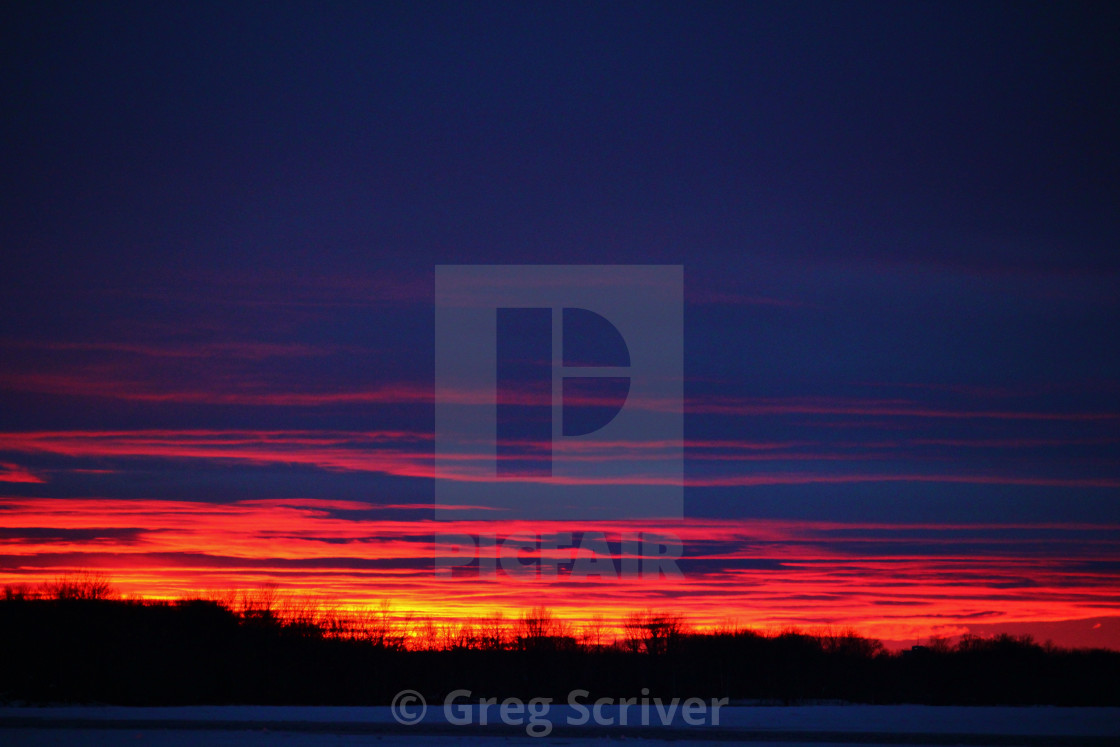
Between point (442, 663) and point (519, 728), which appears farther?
point (442, 663)

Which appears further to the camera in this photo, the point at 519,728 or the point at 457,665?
the point at 457,665

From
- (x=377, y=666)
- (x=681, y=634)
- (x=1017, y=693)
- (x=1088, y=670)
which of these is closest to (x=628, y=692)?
(x=681, y=634)

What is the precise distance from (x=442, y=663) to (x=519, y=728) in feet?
129

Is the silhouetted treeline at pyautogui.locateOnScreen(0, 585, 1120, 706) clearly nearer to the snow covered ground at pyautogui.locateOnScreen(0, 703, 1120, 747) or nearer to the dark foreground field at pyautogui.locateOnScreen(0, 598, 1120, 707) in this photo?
the dark foreground field at pyautogui.locateOnScreen(0, 598, 1120, 707)

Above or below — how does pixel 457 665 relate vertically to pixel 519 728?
below

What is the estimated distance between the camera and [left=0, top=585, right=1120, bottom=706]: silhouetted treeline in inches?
2483

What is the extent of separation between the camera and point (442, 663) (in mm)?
77250

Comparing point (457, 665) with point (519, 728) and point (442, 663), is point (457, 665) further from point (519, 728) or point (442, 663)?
point (519, 728)

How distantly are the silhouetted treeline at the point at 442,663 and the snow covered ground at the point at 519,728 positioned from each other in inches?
601

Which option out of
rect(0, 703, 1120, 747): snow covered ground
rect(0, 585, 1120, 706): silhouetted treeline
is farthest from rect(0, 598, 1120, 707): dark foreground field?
rect(0, 703, 1120, 747): snow covered ground

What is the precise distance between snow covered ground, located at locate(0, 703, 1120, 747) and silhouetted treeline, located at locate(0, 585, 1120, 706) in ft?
50.1

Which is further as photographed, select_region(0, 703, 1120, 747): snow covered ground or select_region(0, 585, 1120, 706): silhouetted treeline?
select_region(0, 585, 1120, 706): silhouetted treeline

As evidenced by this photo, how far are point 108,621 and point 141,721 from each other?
98.8 ft

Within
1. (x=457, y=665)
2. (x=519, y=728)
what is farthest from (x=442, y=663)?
(x=519, y=728)
